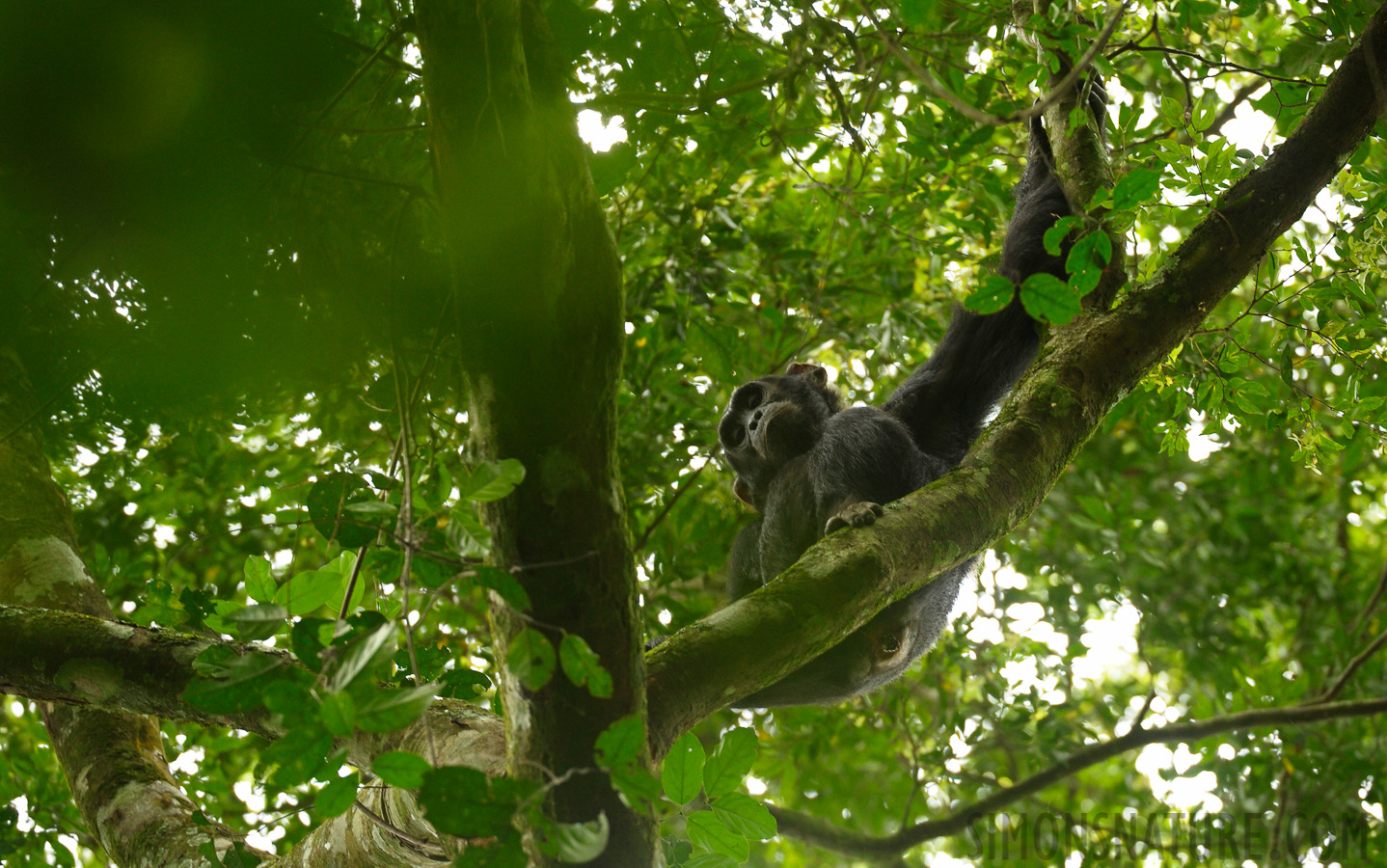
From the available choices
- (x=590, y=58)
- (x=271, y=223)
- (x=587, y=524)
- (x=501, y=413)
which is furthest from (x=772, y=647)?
(x=590, y=58)

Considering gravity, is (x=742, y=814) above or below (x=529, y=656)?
below

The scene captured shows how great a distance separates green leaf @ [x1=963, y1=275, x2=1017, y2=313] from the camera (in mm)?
2381

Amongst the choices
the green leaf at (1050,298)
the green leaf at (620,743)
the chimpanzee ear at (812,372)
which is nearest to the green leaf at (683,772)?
the green leaf at (620,743)

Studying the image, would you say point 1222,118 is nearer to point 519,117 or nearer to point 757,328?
point 757,328

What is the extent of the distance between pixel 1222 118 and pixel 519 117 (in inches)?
136

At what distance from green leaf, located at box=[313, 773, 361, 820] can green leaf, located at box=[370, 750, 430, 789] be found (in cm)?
13

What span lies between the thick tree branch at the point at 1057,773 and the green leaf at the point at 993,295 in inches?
157

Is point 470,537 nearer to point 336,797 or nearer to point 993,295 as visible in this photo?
point 336,797

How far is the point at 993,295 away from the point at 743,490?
2832mm

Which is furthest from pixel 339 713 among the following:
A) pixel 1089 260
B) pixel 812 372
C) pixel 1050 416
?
pixel 812 372

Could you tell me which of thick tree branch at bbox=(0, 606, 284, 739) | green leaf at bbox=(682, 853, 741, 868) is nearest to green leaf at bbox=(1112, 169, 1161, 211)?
green leaf at bbox=(682, 853, 741, 868)

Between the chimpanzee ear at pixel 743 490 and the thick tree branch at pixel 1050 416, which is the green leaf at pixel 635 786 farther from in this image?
the chimpanzee ear at pixel 743 490

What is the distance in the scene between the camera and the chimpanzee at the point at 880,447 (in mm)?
3912

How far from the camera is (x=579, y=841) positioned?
1.44m
